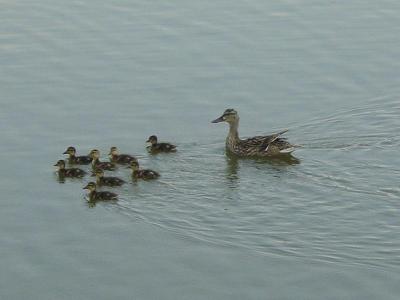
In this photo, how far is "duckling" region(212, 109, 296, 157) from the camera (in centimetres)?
1362

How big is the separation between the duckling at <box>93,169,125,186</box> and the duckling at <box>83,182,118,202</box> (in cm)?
19

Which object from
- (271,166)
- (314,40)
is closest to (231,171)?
(271,166)

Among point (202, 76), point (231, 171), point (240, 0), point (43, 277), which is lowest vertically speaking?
point (43, 277)

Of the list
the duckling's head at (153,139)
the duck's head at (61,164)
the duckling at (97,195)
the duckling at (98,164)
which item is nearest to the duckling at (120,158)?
the duckling at (98,164)

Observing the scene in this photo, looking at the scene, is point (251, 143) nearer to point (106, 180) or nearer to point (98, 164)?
point (98, 164)

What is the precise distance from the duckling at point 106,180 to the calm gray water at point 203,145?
0.37ft

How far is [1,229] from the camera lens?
11.7 meters

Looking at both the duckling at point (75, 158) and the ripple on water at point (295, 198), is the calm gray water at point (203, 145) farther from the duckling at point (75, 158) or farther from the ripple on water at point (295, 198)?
the duckling at point (75, 158)

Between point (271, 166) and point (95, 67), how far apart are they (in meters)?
3.37

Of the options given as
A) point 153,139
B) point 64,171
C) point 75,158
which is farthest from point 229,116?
point 64,171

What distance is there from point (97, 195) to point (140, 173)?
26.1 inches

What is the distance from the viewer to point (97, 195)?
1238 centimetres

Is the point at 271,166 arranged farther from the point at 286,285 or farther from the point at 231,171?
the point at 286,285

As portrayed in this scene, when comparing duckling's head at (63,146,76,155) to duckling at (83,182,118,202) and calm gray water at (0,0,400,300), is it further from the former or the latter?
duckling at (83,182,118,202)
